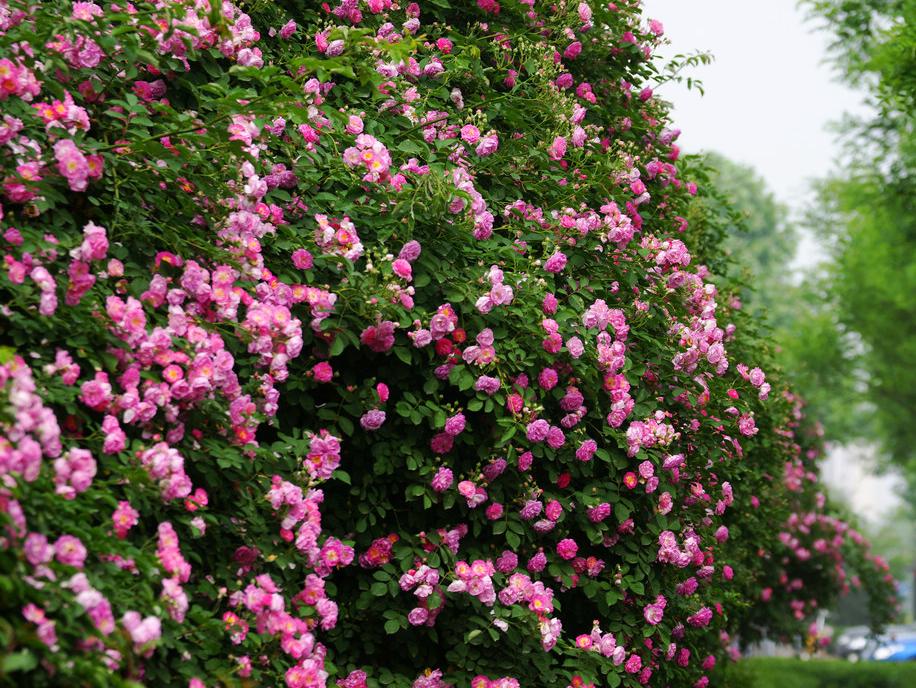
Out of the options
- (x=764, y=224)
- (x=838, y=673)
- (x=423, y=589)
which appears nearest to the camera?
(x=423, y=589)

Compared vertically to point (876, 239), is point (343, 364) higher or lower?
lower

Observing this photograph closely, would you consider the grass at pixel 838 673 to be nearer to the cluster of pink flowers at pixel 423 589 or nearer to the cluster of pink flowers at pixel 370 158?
the cluster of pink flowers at pixel 423 589

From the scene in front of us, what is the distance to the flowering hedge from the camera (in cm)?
293

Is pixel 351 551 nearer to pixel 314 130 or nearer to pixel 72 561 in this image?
pixel 72 561

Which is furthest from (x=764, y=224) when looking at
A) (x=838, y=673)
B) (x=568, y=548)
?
(x=568, y=548)

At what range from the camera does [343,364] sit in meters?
3.96

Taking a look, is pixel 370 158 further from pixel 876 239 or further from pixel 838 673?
pixel 876 239

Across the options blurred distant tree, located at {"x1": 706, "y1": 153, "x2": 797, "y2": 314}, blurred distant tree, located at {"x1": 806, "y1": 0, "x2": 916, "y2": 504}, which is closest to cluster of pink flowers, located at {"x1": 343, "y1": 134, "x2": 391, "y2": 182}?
blurred distant tree, located at {"x1": 806, "y1": 0, "x2": 916, "y2": 504}

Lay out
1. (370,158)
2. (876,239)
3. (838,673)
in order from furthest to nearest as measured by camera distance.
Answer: (876,239) < (838,673) < (370,158)

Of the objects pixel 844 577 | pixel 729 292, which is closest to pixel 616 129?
pixel 729 292

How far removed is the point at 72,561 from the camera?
8.26 ft

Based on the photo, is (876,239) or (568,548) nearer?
(568,548)

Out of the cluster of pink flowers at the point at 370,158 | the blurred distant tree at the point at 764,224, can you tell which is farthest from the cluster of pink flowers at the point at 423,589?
the blurred distant tree at the point at 764,224

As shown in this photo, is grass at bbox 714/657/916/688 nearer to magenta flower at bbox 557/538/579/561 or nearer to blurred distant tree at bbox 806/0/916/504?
blurred distant tree at bbox 806/0/916/504
